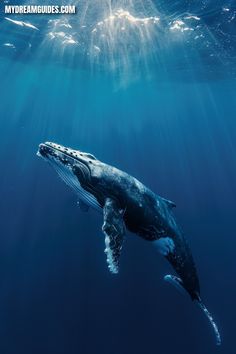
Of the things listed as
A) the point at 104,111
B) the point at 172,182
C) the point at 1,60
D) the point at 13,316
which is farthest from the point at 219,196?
the point at 104,111

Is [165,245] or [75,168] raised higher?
[75,168]

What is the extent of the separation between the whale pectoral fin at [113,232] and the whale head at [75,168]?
474 mm

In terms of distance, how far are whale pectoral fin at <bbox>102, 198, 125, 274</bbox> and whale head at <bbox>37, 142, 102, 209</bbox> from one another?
18.7 inches

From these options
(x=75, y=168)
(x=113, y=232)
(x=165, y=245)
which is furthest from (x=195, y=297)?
(x=75, y=168)

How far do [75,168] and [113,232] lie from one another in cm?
185

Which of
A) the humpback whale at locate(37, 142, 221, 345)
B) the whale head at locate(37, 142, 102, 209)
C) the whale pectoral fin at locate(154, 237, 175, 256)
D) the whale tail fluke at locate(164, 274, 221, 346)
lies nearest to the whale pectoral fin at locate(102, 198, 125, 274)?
the humpback whale at locate(37, 142, 221, 345)

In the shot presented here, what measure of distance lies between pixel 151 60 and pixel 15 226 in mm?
27110

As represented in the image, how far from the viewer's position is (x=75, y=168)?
6.82 m

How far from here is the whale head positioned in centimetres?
681

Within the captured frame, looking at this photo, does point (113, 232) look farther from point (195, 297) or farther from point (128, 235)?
point (128, 235)

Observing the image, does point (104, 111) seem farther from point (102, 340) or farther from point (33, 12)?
point (102, 340)

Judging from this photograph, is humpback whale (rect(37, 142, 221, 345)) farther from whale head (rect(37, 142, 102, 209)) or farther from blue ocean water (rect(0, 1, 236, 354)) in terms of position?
blue ocean water (rect(0, 1, 236, 354))

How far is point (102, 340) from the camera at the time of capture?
11359 millimetres

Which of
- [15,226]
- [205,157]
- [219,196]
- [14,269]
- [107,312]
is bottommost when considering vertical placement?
[107,312]
